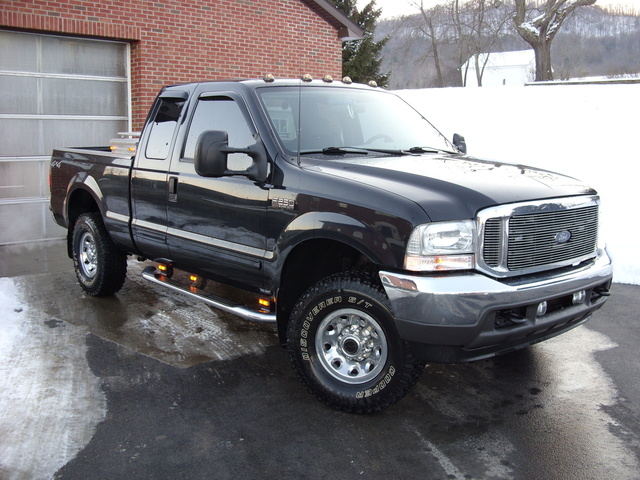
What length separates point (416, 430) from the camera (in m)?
3.79

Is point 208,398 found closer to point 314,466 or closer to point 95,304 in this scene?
point 314,466

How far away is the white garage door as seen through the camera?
31.0 ft

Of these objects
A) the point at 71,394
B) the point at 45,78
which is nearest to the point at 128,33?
the point at 45,78

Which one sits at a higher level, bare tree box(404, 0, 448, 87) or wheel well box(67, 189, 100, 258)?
bare tree box(404, 0, 448, 87)

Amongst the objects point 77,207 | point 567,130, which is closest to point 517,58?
point 567,130

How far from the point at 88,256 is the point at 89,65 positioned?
468 centimetres

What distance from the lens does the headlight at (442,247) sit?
350 centimetres

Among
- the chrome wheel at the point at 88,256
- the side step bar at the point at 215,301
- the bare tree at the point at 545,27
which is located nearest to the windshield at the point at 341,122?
the side step bar at the point at 215,301

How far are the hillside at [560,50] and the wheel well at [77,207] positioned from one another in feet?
160

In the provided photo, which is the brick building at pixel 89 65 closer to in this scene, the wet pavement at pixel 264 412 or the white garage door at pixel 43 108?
the white garage door at pixel 43 108

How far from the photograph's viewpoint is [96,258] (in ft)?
21.0

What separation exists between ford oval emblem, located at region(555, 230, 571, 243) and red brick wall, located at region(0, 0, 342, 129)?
802 centimetres

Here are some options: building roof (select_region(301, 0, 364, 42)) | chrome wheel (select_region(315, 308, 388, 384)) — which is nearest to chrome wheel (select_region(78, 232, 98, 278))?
chrome wheel (select_region(315, 308, 388, 384))

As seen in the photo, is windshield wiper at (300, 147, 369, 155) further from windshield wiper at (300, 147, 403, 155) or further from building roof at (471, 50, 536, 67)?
building roof at (471, 50, 536, 67)
